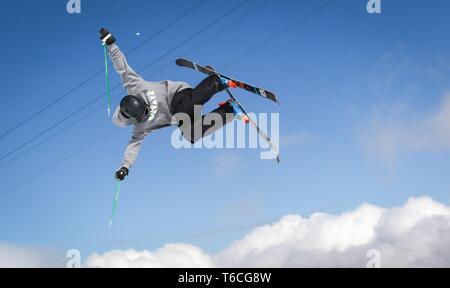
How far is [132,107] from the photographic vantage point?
6258mm

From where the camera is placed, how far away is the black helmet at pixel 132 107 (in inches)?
246

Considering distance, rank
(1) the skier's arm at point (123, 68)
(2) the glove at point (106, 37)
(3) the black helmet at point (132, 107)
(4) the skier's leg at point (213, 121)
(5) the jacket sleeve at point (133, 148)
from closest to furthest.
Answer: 1. (3) the black helmet at point (132, 107)
2. (2) the glove at point (106, 37)
3. (1) the skier's arm at point (123, 68)
4. (5) the jacket sleeve at point (133, 148)
5. (4) the skier's leg at point (213, 121)

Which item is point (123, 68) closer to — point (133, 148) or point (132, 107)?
point (132, 107)

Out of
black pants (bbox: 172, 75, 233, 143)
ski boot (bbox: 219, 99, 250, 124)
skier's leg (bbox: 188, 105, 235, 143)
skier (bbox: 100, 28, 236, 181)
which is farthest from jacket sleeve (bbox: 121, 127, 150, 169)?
ski boot (bbox: 219, 99, 250, 124)

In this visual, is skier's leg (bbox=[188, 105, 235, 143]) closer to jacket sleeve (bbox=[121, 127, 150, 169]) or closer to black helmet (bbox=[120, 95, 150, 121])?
jacket sleeve (bbox=[121, 127, 150, 169])

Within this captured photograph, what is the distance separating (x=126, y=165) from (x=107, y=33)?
6.01ft

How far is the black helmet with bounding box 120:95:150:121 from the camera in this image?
6.25 metres

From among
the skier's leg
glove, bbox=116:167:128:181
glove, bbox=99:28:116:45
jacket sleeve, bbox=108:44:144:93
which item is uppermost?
glove, bbox=99:28:116:45

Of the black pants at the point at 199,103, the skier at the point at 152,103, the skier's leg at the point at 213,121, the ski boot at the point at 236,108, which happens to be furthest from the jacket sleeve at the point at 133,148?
the ski boot at the point at 236,108

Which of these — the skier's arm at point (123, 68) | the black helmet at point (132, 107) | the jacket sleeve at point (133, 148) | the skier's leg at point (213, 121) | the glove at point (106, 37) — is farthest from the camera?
the skier's leg at point (213, 121)

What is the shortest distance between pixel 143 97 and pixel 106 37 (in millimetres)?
958

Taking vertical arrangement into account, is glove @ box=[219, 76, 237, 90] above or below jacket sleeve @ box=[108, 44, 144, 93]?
below

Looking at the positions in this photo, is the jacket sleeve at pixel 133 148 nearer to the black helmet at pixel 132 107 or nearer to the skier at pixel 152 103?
the skier at pixel 152 103

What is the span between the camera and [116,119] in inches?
258
